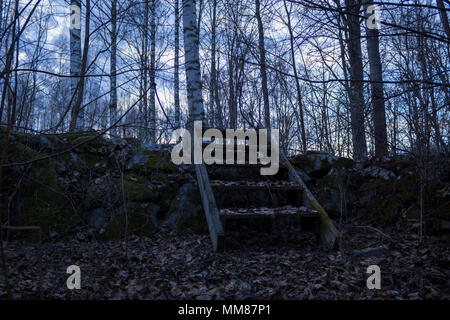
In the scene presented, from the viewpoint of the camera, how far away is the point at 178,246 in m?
3.96

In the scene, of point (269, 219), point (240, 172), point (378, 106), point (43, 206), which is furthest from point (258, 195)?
point (43, 206)

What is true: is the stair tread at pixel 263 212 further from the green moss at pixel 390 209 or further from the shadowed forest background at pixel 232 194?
the green moss at pixel 390 209

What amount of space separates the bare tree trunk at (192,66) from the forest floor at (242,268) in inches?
139

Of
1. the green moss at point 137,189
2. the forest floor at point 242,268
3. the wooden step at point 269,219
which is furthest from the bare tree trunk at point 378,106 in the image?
the green moss at point 137,189

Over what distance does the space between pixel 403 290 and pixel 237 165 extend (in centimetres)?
295

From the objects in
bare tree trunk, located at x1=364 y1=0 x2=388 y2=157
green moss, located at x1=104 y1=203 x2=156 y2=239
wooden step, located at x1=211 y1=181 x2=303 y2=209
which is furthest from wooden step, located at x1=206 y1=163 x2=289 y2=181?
bare tree trunk, located at x1=364 y1=0 x2=388 y2=157

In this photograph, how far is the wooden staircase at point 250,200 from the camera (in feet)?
12.3

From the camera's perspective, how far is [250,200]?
4.73m

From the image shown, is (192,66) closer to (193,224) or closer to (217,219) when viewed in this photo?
(193,224)

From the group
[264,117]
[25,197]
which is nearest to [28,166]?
[25,197]

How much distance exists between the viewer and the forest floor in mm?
2535

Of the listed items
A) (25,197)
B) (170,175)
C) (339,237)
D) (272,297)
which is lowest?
(272,297)

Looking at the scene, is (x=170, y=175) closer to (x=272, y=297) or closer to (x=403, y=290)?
(x=272, y=297)

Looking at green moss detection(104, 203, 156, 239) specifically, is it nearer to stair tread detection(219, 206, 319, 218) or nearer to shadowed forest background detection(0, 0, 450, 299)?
shadowed forest background detection(0, 0, 450, 299)
